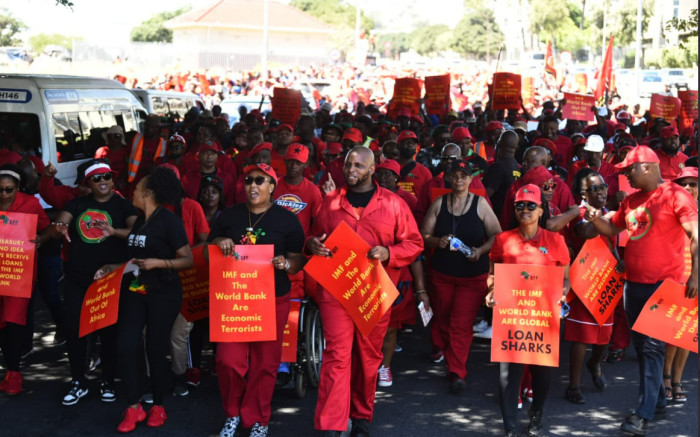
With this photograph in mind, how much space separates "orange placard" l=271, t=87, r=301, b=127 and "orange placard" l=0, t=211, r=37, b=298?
911 cm

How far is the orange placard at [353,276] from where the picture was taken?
6082 mm

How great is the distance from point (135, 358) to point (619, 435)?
3.46 m

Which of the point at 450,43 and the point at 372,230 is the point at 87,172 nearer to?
the point at 372,230

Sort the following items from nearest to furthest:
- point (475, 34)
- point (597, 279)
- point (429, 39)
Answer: point (597, 279) < point (475, 34) < point (429, 39)

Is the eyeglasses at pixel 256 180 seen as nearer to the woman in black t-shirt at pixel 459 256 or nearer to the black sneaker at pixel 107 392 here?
the woman in black t-shirt at pixel 459 256

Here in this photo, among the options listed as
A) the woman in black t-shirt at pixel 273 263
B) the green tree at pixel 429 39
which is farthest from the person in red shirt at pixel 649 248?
the green tree at pixel 429 39

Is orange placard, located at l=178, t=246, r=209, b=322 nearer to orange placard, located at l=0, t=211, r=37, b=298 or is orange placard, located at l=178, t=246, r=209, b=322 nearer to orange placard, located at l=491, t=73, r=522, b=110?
orange placard, located at l=0, t=211, r=37, b=298

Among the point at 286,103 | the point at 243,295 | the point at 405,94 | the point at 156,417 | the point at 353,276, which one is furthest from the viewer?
the point at 405,94

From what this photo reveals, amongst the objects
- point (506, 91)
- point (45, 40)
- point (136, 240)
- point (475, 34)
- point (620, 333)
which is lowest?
point (620, 333)

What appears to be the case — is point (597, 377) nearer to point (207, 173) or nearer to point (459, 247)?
point (459, 247)

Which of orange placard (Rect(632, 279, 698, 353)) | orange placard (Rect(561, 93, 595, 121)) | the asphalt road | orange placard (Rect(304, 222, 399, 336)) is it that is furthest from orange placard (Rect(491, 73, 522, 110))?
orange placard (Rect(304, 222, 399, 336))

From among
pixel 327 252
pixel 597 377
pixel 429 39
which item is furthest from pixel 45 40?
pixel 327 252

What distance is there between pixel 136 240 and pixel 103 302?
0.51 m

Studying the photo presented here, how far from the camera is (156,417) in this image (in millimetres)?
6496
